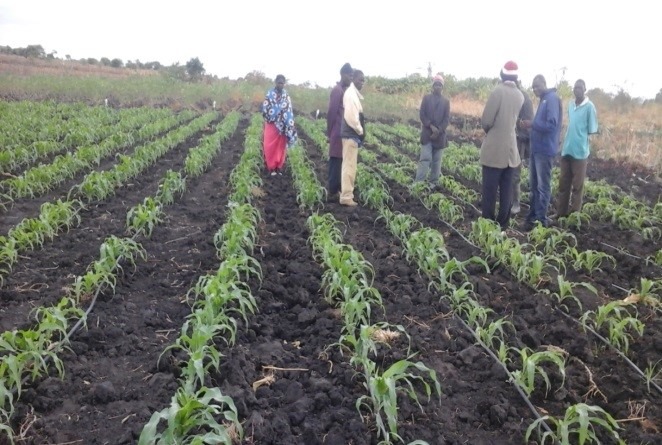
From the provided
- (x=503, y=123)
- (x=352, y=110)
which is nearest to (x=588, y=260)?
(x=503, y=123)

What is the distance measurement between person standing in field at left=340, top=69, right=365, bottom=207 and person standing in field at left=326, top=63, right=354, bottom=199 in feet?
0.44

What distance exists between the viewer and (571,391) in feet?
11.4

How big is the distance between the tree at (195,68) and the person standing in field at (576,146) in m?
36.6

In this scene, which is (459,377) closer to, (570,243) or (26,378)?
(26,378)

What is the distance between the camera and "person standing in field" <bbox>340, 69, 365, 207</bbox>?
757 centimetres

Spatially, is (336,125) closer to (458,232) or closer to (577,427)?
(458,232)

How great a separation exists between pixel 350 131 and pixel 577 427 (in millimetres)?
5355

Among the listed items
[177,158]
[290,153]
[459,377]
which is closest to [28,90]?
[177,158]

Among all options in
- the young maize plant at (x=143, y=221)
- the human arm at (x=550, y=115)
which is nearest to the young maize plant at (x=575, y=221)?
the human arm at (x=550, y=115)

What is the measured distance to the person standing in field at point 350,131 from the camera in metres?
7.57

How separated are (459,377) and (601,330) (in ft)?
4.70

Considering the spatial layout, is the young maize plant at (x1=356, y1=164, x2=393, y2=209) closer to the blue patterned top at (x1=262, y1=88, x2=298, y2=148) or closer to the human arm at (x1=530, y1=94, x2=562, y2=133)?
the blue patterned top at (x1=262, y1=88, x2=298, y2=148)

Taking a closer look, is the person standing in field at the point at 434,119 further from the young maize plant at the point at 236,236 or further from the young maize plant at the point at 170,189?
the young maize plant at the point at 170,189

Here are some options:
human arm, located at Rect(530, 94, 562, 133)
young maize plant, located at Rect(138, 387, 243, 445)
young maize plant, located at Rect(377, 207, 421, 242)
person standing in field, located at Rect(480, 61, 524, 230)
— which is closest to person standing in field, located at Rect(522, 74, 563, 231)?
human arm, located at Rect(530, 94, 562, 133)
